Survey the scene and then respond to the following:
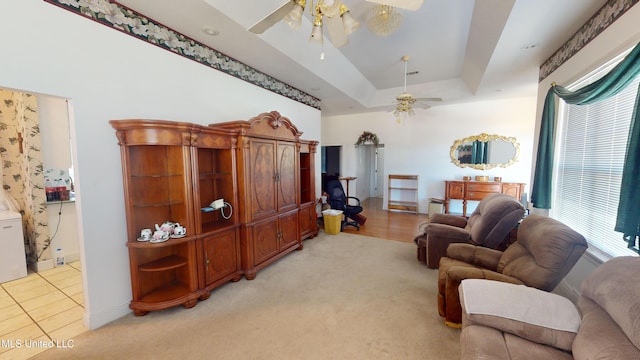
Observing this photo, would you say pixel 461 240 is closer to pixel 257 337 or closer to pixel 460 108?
pixel 257 337

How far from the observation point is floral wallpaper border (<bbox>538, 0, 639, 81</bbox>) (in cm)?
189

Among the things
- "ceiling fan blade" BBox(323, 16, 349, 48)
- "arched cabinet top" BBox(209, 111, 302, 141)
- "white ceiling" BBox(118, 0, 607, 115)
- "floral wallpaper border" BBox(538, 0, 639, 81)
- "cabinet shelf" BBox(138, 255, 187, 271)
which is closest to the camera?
"ceiling fan blade" BBox(323, 16, 349, 48)

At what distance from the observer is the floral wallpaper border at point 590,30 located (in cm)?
189

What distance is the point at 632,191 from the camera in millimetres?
1606

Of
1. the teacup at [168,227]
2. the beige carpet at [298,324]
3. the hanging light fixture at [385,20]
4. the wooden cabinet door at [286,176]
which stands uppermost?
the hanging light fixture at [385,20]

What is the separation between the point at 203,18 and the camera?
2.24m

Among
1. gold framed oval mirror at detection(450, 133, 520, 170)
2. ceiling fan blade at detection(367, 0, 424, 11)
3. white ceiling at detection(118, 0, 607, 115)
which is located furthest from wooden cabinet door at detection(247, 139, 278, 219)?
gold framed oval mirror at detection(450, 133, 520, 170)

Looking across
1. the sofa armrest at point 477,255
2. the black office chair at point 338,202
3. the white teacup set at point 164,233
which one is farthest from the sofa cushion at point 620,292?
the black office chair at point 338,202

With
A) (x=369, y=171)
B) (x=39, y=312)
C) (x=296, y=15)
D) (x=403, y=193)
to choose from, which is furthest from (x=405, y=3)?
(x=369, y=171)

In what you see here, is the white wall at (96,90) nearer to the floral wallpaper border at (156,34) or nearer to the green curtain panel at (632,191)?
the floral wallpaper border at (156,34)

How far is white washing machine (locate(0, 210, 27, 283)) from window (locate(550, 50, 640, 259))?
6059mm

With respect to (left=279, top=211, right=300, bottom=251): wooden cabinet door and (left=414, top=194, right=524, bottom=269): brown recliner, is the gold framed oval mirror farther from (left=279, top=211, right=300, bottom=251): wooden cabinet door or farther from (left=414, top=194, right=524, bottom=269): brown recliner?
(left=279, top=211, right=300, bottom=251): wooden cabinet door

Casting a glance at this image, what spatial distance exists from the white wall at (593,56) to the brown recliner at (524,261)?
0.77m

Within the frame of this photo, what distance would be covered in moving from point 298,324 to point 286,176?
6.57ft
